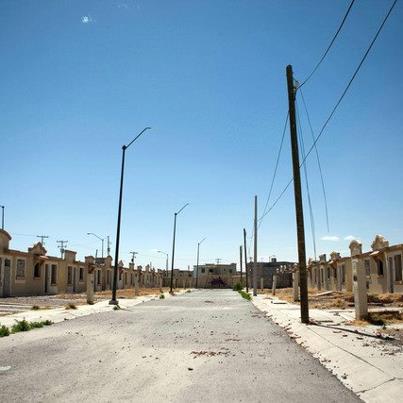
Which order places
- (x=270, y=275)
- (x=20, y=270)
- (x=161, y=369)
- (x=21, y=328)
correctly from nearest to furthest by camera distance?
(x=161, y=369), (x=21, y=328), (x=20, y=270), (x=270, y=275)

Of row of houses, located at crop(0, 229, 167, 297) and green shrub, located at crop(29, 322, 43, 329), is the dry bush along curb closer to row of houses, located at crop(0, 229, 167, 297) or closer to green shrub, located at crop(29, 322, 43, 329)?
green shrub, located at crop(29, 322, 43, 329)

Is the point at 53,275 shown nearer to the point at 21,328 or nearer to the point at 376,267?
the point at 376,267

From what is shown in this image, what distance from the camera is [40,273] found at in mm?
44625

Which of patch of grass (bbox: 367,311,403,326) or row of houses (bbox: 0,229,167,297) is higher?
row of houses (bbox: 0,229,167,297)

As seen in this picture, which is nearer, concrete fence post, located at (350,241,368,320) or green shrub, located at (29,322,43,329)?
green shrub, located at (29,322,43,329)

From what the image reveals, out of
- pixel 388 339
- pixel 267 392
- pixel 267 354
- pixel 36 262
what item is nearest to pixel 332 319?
pixel 388 339

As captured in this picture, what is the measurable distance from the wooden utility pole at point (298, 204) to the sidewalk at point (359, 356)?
1427mm

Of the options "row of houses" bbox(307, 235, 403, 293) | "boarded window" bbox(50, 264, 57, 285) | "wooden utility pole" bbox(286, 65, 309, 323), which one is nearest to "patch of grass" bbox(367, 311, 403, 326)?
"wooden utility pole" bbox(286, 65, 309, 323)

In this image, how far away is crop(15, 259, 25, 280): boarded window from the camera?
132ft

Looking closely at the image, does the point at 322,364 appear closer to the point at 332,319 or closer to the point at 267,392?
the point at 267,392

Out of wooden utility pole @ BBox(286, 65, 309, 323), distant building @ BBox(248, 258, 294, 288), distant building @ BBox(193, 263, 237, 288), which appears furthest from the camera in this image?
distant building @ BBox(193, 263, 237, 288)

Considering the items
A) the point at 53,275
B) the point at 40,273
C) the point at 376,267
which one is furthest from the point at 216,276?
the point at 376,267

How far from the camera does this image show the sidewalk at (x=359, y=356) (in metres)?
6.48

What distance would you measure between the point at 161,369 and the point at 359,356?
3.65m
